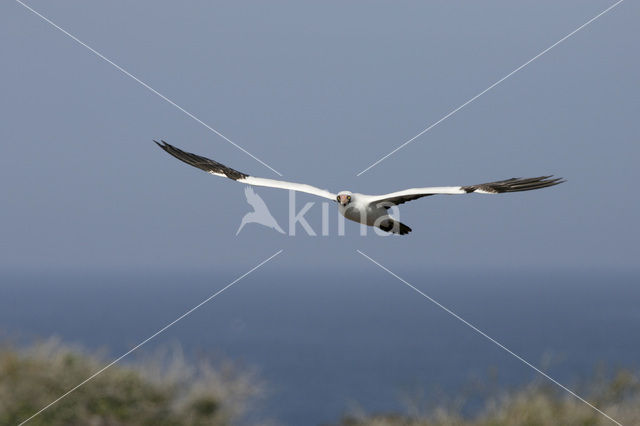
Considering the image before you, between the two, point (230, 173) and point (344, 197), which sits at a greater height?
point (230, 173)

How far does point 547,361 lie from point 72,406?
8357 millimetres

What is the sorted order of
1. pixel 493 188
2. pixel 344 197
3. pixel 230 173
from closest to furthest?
pixel 493 188, pixel 344 197, pixel 230 173

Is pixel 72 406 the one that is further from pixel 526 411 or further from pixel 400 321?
pixel 400 321

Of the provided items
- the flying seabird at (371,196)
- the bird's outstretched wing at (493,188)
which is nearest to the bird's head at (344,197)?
the flying seabird at (371,196)

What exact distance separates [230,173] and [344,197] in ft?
11.6

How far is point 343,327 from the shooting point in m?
143

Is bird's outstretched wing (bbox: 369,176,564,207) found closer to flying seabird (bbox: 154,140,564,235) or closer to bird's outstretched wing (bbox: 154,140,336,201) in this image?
flying seabird (bbox: 154,140,564,235)

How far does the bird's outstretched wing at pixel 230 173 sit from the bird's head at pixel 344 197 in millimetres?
339

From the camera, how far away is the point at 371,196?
13875mm

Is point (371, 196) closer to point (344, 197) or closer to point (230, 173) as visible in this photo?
point (344, 197)

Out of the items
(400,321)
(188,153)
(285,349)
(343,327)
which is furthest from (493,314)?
(188,153)

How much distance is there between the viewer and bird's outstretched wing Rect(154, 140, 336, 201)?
14.8m

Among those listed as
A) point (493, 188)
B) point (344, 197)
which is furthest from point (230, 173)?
point (493, 188)

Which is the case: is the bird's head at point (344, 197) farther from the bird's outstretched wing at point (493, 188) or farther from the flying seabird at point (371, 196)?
the bird's outstretched wing at point (493, 188)
